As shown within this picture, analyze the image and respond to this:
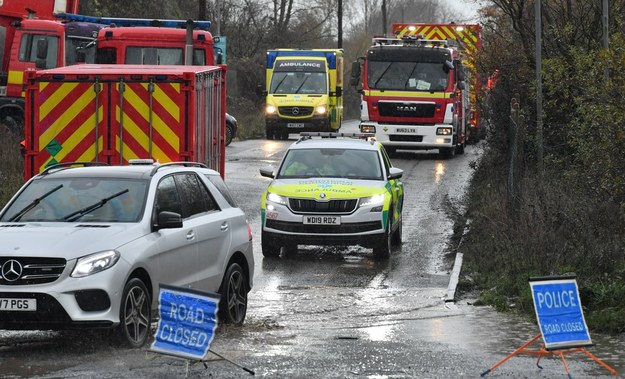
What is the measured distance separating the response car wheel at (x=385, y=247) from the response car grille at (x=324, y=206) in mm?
595

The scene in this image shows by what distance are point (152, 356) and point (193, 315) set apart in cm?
95

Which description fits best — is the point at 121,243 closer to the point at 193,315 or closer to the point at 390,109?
the point at 193,315

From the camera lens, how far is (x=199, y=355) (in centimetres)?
899

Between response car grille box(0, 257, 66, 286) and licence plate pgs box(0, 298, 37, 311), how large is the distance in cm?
14

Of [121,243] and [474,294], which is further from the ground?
[121,243]

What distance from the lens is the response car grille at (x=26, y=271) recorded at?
32.5ft

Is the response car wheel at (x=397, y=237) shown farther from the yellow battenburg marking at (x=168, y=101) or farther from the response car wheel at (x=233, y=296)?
the response car wheel at (x=233, y=296)

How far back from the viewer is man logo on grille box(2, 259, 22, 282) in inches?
390

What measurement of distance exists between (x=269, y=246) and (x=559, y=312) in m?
8.83

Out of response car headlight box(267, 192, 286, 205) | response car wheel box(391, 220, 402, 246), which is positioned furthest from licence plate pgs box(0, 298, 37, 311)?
response car wheel box(391, 220, 402, 246)

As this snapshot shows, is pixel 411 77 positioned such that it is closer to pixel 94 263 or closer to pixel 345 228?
pixel 345 228

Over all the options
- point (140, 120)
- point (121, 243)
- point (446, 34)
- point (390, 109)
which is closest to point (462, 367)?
point (121, 243)

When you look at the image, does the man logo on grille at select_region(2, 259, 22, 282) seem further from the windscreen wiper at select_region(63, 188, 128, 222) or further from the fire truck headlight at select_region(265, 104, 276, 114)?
the fire truck headlight at select_region(265, 104, 276, 114)

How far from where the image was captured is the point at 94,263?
32.8ft
